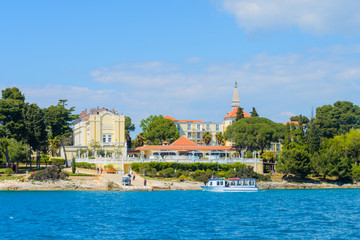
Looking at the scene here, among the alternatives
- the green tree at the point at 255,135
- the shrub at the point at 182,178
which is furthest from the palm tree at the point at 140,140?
the shrub at the point at 182,178

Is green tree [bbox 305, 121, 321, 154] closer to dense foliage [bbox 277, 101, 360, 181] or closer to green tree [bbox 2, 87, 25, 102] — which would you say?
dense foliage [bbox 277, 101, 360, 181]

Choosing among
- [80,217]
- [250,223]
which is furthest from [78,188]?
[250,223]

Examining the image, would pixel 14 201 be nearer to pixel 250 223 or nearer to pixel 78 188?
pixel 78 188

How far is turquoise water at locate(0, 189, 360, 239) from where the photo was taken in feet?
114

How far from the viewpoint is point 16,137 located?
250 ft

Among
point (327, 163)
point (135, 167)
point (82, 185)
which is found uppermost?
point (327, 163)

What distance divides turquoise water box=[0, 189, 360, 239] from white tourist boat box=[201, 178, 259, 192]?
308 inches

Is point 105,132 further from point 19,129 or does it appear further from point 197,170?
point 197,170

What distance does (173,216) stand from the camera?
4281 centimetres

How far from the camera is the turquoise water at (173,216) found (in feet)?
114

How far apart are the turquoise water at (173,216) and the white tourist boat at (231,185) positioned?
25.6 feet

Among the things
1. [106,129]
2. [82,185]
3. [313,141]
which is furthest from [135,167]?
[313,141]

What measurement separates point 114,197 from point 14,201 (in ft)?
37.4

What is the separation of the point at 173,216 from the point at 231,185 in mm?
29678
